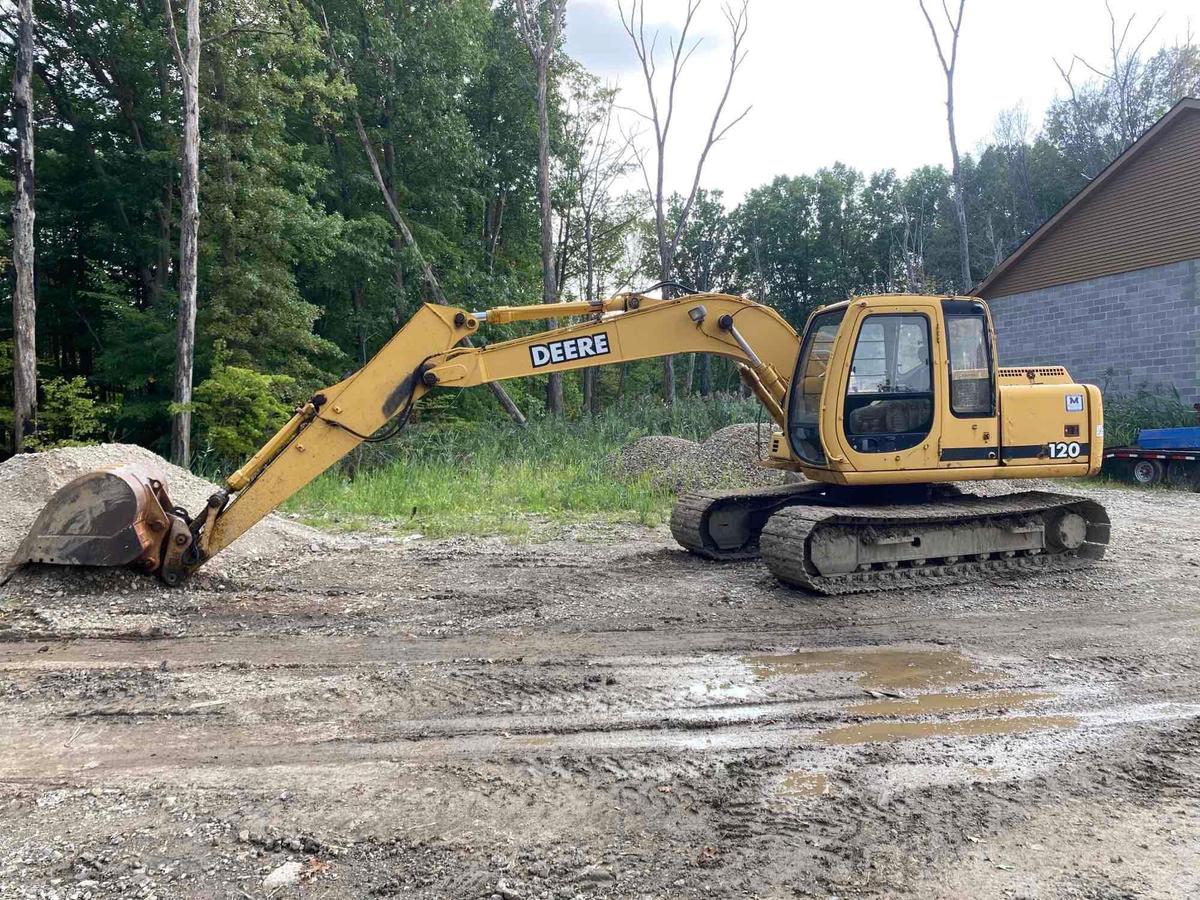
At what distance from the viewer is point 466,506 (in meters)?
10.9

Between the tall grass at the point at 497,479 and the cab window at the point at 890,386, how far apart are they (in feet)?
12.3

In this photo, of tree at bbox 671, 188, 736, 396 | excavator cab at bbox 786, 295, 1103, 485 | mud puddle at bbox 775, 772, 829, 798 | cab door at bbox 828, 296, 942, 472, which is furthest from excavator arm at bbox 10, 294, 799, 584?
tree at bbox 671, 188, 736, 396

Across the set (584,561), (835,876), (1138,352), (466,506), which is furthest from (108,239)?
(1138,352)

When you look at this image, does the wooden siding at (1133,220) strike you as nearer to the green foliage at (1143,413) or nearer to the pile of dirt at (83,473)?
the green foliage at (1143,413)

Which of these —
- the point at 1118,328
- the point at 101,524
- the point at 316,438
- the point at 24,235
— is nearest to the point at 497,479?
the point at 316,438

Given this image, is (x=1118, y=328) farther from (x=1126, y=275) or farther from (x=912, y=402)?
(x=912, y=402)

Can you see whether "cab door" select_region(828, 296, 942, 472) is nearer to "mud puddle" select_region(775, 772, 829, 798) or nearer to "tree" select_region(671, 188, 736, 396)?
"mud puddle" select_region(775, 772, 829, 798)

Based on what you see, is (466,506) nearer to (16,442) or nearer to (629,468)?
(629,468)

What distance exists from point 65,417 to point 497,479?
27.8ft

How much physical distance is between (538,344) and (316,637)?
288cm

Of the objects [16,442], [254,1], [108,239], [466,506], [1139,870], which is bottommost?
[1139,870]

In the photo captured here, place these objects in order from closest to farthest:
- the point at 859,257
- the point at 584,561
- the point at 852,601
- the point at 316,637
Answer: the point at 316,637, the point at 852,601, the point at 584,561, the point at 859,257

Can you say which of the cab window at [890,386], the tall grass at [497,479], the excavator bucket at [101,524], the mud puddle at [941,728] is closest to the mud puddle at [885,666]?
the mud puddle at [941,728]

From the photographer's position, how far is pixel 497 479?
1259 centimetres
